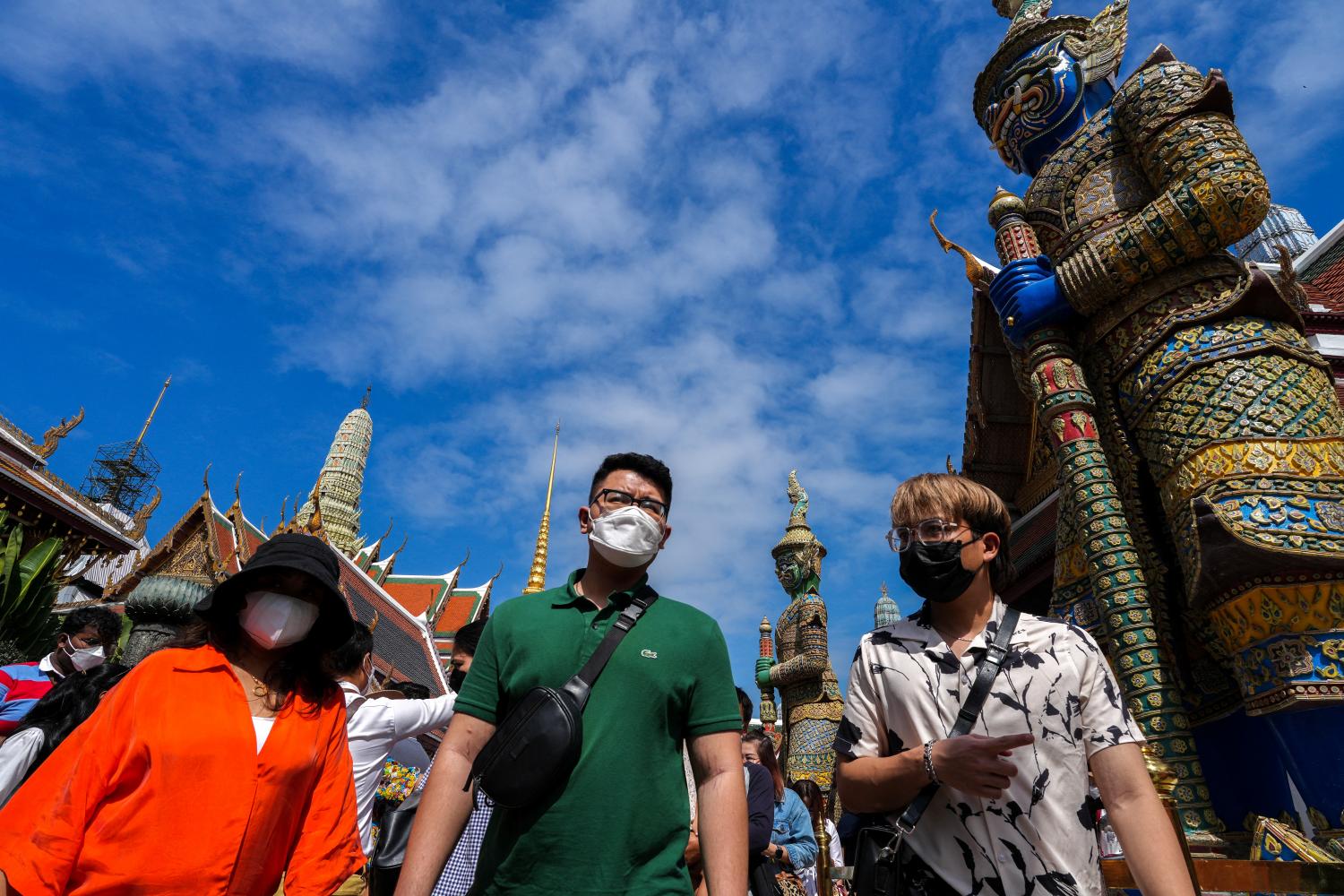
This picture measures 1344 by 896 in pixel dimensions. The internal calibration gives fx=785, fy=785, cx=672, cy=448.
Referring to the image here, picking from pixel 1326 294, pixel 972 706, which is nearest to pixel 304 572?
pixel 972 706

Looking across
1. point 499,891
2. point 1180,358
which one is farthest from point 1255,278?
point 499,891

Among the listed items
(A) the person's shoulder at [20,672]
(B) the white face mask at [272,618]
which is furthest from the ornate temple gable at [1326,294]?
(A) the person's shoulder at [20,672]

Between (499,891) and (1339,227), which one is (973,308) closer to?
(499,891)

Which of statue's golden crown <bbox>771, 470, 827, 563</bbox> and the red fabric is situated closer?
the red fabric

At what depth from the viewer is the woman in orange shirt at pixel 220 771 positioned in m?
1.85

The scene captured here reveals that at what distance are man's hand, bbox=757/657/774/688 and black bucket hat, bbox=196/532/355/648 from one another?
10.7 metres

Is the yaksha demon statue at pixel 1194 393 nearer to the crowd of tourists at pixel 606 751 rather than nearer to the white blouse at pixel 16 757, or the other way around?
the crowd of tourists at pixel 606 751

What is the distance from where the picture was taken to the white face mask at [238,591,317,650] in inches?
89.0

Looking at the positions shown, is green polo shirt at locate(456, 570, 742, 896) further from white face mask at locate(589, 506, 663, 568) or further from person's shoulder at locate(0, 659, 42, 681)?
person's shoulder at locate(0, 659, 42, 681)

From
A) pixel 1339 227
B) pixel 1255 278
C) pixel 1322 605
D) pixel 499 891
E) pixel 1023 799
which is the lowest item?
pixel 499 891

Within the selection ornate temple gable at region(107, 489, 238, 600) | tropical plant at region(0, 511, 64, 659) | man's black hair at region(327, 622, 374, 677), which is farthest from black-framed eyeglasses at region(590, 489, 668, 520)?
ornate temple gable at region(107, 489, 238, 600)

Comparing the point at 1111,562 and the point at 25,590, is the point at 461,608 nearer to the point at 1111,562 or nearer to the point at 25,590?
the point at 25,590

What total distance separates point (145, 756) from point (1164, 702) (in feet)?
12.9

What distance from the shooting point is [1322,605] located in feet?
10.5
